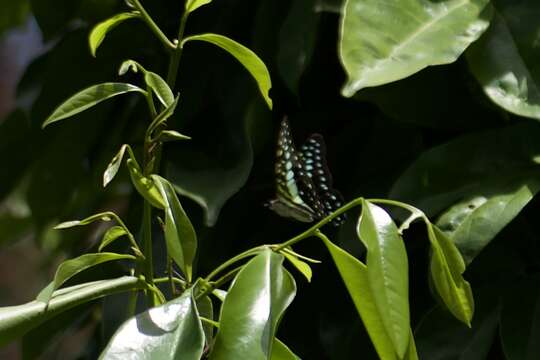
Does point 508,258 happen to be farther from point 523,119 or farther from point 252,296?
point 252,296

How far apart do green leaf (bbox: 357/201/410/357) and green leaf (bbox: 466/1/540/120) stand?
0.26 metres

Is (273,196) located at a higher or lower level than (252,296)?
lower

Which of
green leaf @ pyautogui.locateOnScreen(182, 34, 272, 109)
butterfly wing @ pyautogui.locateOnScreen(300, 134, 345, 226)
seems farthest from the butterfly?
green leaf @ pyautogui.locateOnScreen(182, 34, 272, 109)

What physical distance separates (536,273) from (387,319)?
1.18 feet

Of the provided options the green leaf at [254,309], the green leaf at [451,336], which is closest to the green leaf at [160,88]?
the green leaf at [254,309]

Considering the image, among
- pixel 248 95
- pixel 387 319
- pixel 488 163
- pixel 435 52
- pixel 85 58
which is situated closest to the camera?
pixel 387 319

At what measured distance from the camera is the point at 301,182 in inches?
31.0

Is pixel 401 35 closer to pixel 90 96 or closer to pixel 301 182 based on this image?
pixel 301 182

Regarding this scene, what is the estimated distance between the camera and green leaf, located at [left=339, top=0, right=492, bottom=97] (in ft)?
2.33

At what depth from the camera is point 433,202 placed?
2.76ft

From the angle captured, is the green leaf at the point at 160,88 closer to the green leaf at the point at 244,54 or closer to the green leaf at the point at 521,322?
the green leaf at the point at 244,54

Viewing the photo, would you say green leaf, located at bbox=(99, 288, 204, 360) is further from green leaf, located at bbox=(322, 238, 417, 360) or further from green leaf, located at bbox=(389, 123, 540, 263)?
green leaf, located at bbox=(389, 123, 540, 263)

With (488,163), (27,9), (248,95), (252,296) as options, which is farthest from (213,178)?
(27,9)

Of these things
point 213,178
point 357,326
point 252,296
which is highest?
point 252,296
